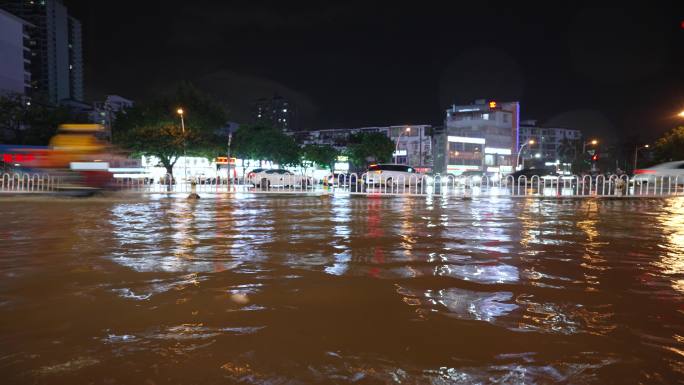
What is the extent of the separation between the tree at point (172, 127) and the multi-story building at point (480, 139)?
4874cm

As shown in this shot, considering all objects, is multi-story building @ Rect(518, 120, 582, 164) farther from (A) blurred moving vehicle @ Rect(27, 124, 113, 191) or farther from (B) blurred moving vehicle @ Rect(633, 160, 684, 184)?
(A) blurred moving vehicle @ Rect(27, 124, 113, 191)

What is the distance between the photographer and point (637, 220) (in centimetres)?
1034

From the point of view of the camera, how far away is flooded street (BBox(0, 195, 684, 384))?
→ 8.94 ft

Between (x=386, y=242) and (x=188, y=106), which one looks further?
(x=188, y=106)

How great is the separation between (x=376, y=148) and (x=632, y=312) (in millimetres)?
66141

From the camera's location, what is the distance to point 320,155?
71062 millimetres

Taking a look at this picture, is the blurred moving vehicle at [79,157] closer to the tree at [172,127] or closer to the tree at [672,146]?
the tree at [172,127]

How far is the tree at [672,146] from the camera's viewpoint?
132 feet

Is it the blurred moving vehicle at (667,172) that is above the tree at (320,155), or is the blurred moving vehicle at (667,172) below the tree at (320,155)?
below

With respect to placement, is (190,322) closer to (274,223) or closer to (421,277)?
(421,277)

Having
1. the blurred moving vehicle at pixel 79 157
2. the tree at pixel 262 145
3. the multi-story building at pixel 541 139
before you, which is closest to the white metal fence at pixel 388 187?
the blurred moving vehicle at pixel 79 157

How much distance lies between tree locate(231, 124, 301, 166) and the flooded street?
51.3 meters

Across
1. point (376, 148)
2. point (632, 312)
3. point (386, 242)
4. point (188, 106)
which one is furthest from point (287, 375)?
point (376, 148)

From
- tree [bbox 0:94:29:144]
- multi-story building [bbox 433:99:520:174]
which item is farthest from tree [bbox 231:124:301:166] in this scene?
multi-story building [bbox 433:99:520:174]
